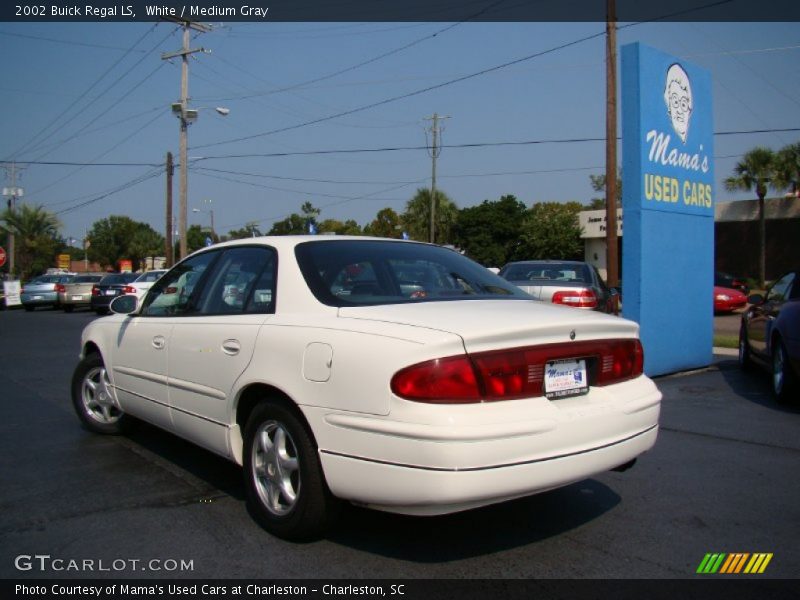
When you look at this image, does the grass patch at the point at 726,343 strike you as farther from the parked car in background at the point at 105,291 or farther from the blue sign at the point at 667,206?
the parked car in background at the point at 105,291

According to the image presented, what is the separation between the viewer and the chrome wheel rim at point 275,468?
332 cm

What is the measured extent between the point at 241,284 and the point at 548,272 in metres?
8.00

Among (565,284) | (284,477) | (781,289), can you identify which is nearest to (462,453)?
(284,477)

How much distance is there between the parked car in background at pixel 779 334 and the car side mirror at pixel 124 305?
579 centimetres

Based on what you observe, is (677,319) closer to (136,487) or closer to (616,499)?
(616,499)

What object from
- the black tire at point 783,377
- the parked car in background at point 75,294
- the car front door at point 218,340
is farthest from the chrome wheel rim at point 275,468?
the parked car in background at point 75,294

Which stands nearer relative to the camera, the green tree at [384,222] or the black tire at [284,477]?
the black tire at [284,477]

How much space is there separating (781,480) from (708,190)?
603 centimetres

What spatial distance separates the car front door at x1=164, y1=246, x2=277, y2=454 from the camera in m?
3.69

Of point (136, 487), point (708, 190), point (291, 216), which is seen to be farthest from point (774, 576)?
point (291, 216)

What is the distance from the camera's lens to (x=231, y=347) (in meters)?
3.70

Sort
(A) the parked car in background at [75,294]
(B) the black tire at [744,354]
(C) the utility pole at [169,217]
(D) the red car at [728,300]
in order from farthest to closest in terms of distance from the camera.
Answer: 1. (C) the utility pole at [169,217]
2. (A) the parked car in background at [75,294]
3. (D) the red car at [728,300]
4. (B) the black tire at [744,354]

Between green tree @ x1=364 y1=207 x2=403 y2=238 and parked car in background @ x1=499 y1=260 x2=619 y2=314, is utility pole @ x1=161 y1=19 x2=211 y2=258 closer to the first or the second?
parked car in background @ x1=499 y1=260 x2=619 y2=314
